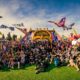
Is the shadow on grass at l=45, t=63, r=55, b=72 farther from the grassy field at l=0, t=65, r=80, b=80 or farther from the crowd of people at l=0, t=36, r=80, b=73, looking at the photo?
the crowd of people at l=0, t=36, r=80, b=73

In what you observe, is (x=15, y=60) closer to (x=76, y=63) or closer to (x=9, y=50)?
(x=9, y=50)

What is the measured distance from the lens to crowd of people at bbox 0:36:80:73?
29.1 metres

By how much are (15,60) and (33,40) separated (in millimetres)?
4863

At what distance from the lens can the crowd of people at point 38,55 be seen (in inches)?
1148

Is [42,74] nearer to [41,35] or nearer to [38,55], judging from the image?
[38,55]

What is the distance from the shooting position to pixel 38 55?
29.7 metres

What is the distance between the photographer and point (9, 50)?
30625 mm

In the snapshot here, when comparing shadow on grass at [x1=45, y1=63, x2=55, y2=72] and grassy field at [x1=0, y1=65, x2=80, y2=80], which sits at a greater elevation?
shadow on grass at [x1=45, y1=63, x2=55, y2=72]

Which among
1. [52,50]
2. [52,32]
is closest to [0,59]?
[52,50]

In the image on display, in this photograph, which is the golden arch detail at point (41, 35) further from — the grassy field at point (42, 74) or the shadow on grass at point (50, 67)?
the grassy field at point (42, 74)

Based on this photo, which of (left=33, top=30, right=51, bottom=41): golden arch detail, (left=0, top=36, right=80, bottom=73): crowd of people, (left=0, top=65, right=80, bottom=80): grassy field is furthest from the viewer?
(left=33, top=30, right=51, bottom=41): golden arch detail

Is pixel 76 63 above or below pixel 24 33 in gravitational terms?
below

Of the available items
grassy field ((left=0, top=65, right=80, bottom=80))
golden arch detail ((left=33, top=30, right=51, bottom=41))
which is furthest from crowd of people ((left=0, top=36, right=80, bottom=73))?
golden arch detail ((left=33, top=30, right=51, bottom=41))

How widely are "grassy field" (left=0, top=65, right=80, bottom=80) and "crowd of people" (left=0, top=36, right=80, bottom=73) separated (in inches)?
19.2
